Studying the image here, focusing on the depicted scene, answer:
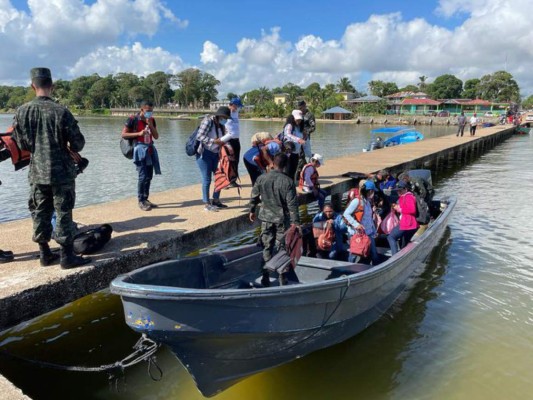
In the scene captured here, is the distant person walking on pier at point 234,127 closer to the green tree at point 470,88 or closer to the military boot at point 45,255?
the military boot at point 45,255

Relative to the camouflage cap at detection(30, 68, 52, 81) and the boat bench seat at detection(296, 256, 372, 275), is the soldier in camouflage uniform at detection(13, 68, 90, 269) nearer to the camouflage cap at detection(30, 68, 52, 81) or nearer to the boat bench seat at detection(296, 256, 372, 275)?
the camouflage cap at detection(30, 68, 52, 81)

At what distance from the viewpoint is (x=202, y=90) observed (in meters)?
119

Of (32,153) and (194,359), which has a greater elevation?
(32,153)

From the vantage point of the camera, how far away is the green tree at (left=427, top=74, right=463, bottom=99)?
104m

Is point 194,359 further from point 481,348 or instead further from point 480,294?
point 480,294

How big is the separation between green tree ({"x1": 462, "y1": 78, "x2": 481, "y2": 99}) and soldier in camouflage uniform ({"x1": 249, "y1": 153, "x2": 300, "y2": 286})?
115m

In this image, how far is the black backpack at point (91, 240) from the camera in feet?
15.4

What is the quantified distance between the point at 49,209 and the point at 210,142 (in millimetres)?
2940

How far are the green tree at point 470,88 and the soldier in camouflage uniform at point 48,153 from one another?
11575 centimetres

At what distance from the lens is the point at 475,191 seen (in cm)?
1438

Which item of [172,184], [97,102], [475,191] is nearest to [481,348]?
[475,191]

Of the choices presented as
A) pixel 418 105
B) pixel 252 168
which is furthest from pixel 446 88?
pixel 252 168

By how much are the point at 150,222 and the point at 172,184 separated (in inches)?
395

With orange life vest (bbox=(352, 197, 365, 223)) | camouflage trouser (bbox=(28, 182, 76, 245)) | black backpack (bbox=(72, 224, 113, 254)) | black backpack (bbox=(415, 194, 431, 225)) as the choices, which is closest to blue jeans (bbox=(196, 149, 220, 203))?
black backpack (bbox=(72, 224, 113, 254))
